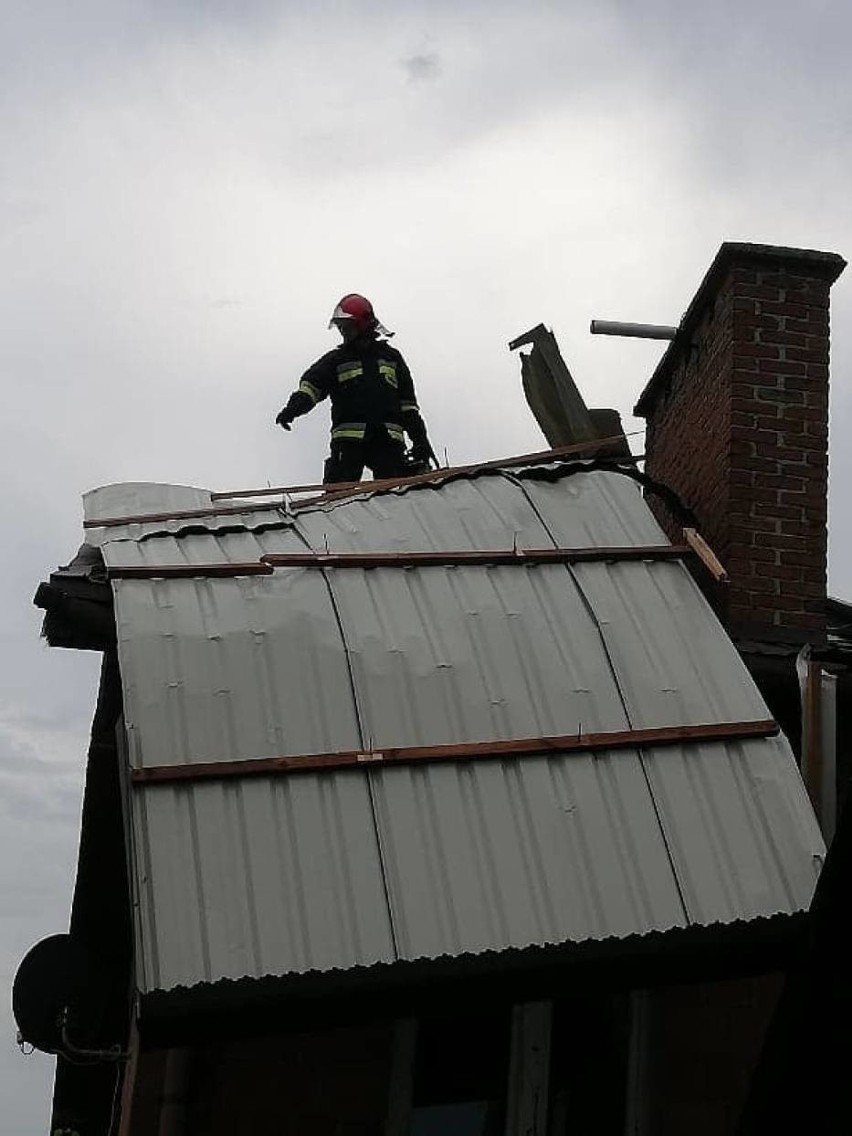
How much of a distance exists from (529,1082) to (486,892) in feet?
3.12

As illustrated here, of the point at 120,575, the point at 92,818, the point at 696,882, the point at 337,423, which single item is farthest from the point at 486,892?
the point at 337,423

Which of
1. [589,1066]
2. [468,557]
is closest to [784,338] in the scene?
[468,557]

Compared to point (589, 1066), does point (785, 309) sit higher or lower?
higher

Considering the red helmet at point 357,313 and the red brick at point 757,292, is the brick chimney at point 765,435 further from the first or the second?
the red helmet at point 357,313

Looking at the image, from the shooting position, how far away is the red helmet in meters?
10.2

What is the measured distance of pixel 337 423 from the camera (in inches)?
394

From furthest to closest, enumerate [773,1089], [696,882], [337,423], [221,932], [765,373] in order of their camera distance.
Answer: [337,423] < [765,373] < [696,882] < [221,932] < [773,1089]

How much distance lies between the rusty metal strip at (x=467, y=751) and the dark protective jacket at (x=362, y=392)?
4.92m

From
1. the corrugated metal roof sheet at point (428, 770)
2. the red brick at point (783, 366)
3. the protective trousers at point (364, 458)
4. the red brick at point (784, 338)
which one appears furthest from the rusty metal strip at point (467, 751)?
the protective trousers at point (364, 458)

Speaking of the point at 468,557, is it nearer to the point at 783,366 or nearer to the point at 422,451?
the point at 783,366

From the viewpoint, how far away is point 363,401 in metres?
10.0

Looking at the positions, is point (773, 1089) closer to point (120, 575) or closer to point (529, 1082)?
point (529, 1082)

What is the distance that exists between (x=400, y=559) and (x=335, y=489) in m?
1.92

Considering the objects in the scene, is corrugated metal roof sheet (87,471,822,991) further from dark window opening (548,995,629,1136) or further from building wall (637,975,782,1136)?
dark window opening (548,995,629,1136)
